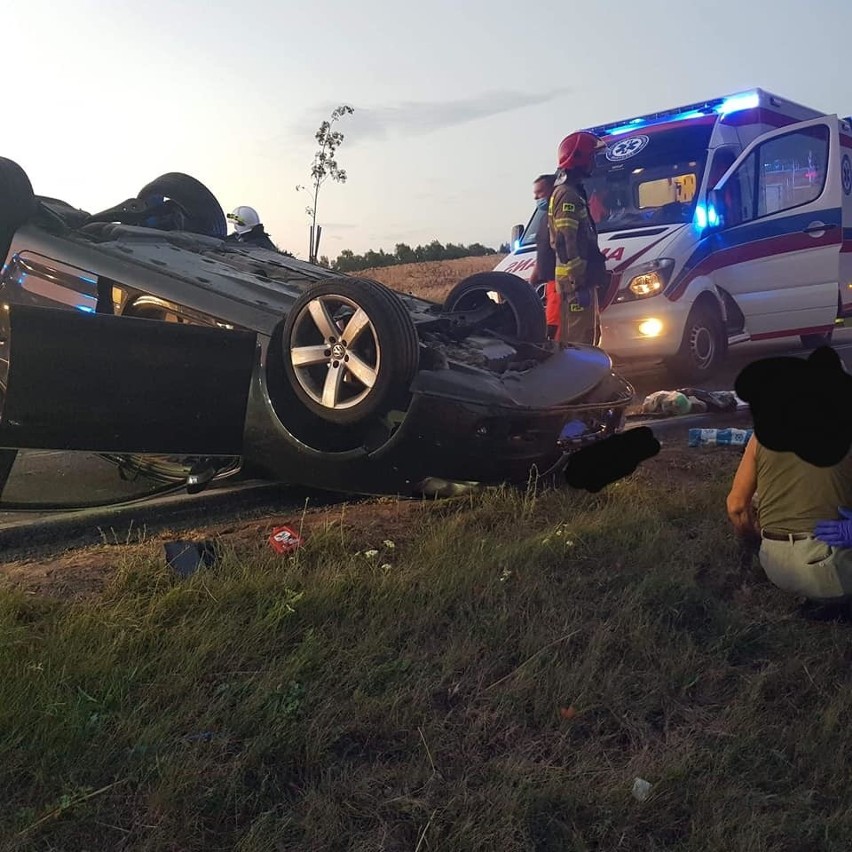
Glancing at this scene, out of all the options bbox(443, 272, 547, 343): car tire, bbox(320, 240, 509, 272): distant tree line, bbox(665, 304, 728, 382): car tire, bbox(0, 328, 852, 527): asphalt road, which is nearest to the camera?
bbox(0, 328, 852, 527): asphalt road

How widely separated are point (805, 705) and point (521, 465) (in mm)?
1606

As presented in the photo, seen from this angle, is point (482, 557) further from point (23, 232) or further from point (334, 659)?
point (23, 232)

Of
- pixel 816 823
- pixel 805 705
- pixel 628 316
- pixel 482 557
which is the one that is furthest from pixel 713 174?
pixel 816 823

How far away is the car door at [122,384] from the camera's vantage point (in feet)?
10.9

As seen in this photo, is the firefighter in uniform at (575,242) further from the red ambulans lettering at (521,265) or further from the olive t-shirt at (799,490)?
the olive t-shirt at (799,490)

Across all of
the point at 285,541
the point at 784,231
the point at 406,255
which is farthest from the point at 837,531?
the point at 406,255

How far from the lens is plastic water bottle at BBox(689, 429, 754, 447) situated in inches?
221

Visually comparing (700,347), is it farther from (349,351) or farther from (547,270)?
(349,351)

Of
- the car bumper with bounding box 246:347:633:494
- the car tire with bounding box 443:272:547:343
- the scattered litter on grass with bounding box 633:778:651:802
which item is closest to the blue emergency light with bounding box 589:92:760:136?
the car tire with bounding box 443:272:547:343

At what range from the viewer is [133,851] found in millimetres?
1805

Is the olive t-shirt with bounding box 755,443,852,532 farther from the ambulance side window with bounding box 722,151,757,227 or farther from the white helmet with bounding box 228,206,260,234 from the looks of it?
the ambulance side window with bounding box 722,151,757,227

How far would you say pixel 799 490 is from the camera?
3.08 meters

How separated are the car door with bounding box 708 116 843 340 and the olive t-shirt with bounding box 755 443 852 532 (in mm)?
4965

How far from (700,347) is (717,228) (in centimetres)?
106
